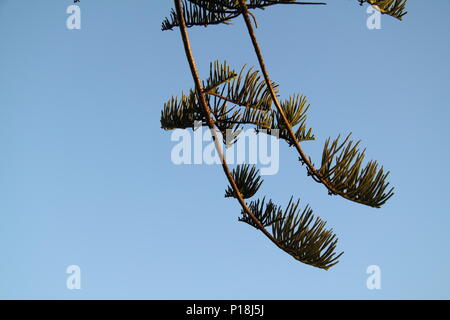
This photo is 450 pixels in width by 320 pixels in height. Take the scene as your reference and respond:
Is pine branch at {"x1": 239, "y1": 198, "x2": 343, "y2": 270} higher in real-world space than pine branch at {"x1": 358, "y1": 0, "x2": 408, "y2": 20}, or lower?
lower

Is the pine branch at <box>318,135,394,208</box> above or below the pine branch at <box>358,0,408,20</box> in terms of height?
below

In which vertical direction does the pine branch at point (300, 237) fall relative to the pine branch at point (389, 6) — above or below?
below

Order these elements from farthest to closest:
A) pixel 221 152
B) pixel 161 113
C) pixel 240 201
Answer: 1. pixel 161 113
2. pixel 240 201
3. pixel 221 152

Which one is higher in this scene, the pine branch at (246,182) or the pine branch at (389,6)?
the pine branch at (389,6)

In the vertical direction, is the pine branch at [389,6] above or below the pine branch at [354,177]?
above

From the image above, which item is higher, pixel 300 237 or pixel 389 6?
pixel 389 6

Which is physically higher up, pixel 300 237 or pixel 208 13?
pixel 208 13

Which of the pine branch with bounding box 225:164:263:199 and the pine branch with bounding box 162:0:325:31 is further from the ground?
the pine branch with bounding box 162:0:325:31

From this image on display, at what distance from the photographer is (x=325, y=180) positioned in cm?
192

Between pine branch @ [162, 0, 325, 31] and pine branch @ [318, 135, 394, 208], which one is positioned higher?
pine branch @ [162, 0, 325, 31]

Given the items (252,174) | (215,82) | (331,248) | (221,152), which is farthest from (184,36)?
(331,248)

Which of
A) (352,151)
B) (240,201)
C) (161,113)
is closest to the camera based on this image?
(240,201)
